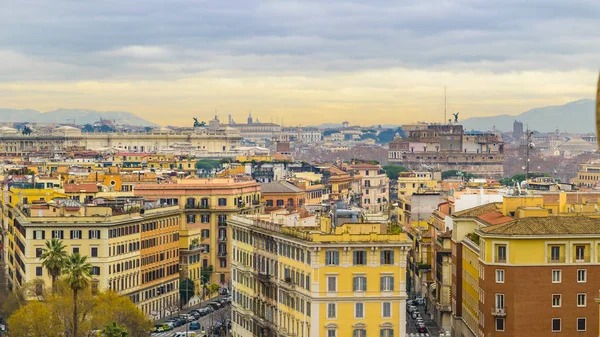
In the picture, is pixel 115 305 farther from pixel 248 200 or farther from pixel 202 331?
pixel 248 200

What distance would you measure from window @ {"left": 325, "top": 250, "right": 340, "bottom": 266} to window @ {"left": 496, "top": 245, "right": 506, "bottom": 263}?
7.89 metres

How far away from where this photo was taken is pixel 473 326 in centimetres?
8381

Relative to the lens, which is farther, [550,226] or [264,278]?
[264,278]

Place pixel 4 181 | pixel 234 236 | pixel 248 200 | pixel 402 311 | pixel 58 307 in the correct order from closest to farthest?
1. pixel 402 311
2. pixel 58 307
3. pixel 234 236
4. pixel 248 200
5. pixel 4 181

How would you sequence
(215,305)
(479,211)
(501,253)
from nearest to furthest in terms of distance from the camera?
1. (501,253)
2. (479,211)
3. (215,305)

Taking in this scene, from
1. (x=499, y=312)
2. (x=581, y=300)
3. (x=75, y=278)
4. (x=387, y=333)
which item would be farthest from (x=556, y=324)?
(x=75, y=278)

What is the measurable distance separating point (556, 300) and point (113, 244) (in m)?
34.5

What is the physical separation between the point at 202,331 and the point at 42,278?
10.3 m

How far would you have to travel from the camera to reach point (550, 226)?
76.8 metres

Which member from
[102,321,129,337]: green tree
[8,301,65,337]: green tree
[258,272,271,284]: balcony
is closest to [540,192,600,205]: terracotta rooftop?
[258,272,271,284]: balcony

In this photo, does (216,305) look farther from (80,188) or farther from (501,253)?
(501,253)

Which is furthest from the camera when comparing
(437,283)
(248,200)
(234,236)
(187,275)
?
(248,200)

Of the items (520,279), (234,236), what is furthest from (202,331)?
(520,279)

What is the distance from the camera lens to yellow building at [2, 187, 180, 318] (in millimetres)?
100625
